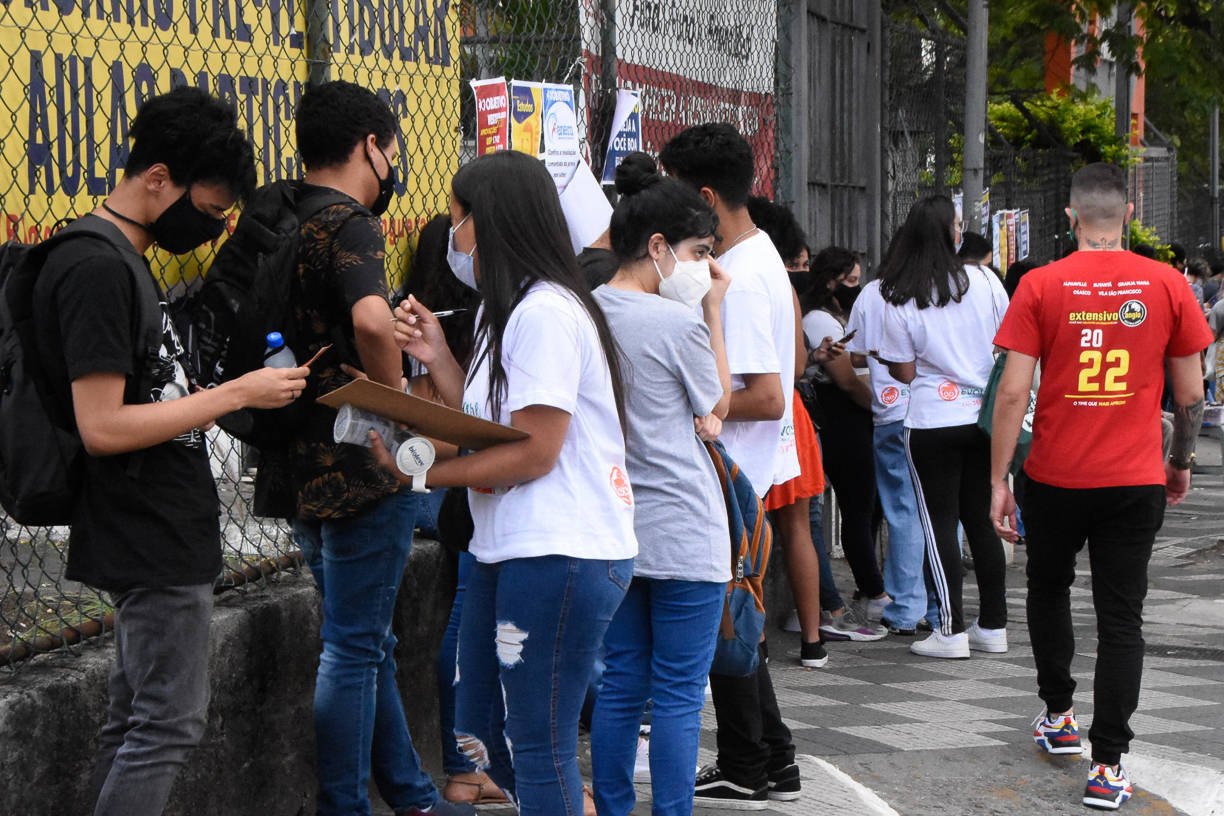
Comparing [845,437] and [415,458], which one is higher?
[415,458]

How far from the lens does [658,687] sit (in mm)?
3801

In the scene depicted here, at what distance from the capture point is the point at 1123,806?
4770 mm

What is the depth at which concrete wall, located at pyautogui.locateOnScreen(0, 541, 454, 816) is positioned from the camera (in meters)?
3.34

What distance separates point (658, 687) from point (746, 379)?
1.05 metres

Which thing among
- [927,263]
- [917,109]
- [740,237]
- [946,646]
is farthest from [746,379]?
[917,109]

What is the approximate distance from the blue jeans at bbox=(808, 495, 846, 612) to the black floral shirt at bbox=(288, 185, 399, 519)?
363cm

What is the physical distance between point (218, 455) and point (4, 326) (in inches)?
66.6

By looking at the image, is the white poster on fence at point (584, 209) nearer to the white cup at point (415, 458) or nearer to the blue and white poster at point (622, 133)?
the blue and white poster at point (622, 133)

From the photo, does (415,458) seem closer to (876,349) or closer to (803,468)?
(803,468)

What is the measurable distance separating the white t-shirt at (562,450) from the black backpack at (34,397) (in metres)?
0.74

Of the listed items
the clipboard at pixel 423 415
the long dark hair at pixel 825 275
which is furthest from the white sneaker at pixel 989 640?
the clipboard at pixel 423 415

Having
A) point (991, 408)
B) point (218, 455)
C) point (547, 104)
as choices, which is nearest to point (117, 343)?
point (218, 455)

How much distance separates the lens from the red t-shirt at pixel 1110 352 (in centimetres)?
469

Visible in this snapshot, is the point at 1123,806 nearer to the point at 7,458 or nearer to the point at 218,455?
the point at 218,455
